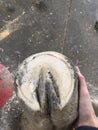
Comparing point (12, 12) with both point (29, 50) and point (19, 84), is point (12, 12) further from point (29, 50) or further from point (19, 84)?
point (19, 84)

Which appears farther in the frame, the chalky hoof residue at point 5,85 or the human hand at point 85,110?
the chalky hoof residue at point 5,85

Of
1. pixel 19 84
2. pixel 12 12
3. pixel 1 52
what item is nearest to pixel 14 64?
pixel 1 52

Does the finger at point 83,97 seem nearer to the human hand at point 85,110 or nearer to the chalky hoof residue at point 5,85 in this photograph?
the human hand at point 85,110

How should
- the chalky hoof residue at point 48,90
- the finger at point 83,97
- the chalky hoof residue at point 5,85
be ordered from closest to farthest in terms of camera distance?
the chalky hoof residue at point 48,90 → the finger at point 83,97 → the chalky hoof residue at point 5,85

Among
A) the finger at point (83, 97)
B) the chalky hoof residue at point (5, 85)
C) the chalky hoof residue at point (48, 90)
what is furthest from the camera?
the chalky hoof residue at point (5, 85)

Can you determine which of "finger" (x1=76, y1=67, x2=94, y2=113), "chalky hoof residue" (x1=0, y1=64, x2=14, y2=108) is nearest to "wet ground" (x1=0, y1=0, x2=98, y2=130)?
"chalky hoof residue" (x1=0, y1=64, x2=14, y2=108)

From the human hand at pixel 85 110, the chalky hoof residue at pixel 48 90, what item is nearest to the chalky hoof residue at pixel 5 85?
the chalky hoof residue at pixel 48 90

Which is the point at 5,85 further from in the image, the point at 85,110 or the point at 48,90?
the point at 85,110
